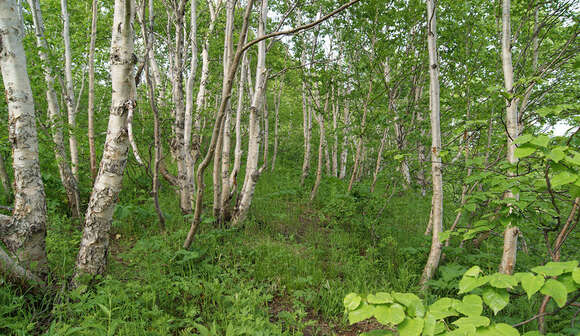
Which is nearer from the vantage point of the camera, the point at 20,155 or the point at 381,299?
the point at 381,299

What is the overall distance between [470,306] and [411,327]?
0.30 meters

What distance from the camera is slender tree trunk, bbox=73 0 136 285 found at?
247 cm

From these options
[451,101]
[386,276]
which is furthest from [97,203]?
[451,101]

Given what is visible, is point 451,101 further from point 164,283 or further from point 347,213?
point 164,283

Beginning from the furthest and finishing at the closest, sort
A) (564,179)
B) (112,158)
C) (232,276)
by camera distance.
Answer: (232,276)
(112,158)
(564,179)

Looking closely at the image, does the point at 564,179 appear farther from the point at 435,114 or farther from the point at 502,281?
the point at 435,114

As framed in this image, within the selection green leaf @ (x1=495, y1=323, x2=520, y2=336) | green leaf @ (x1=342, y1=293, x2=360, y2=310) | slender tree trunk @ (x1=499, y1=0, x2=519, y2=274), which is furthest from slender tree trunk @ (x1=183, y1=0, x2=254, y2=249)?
slender tree trunk @ (x1=499, y1=0, x2=519, y2=274)

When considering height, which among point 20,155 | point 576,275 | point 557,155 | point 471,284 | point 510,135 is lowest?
point 471,284

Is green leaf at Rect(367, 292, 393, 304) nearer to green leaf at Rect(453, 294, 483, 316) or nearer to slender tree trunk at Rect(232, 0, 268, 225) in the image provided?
green leaf at Rect(453, 294, 483, 316)

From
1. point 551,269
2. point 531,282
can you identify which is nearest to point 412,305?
point 531,282

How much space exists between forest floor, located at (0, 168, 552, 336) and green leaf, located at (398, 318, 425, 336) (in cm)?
148

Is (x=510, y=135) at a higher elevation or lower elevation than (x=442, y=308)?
higher

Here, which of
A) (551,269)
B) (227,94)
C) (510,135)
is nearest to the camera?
(551,269)

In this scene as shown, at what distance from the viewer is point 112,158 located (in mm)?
2527
